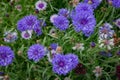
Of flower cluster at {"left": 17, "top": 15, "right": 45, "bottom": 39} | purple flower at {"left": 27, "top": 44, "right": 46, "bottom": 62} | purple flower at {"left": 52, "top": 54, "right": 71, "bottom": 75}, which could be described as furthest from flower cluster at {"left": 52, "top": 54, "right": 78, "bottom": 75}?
flower cluster at {"left": 17, "top": 15, "right": 45, "bottom": 39}

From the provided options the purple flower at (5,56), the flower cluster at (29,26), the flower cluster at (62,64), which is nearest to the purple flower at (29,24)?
the flower cluster at (29,26)

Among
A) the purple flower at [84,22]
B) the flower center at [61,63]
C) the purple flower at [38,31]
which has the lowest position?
the flower center at [61,63]

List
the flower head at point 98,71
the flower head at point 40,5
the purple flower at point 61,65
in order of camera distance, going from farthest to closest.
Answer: the flower head at point 40,5 → the flower head at point 98,71 → the purple flower at point 61,65

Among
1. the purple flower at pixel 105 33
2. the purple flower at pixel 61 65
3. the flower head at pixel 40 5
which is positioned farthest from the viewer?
the flower head at pixel 40 5

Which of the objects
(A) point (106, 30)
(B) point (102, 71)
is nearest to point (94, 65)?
(B) point (102, 71)

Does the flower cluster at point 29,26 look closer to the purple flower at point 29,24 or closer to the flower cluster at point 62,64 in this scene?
the purple flower at point 29,24

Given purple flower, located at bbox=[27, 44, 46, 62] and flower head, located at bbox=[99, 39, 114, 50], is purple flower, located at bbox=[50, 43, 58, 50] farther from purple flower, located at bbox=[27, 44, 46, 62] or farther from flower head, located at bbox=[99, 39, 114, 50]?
flower head, located at bbox=[99, 39, 114, 50]

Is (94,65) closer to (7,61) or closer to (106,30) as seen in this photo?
(106,30)
